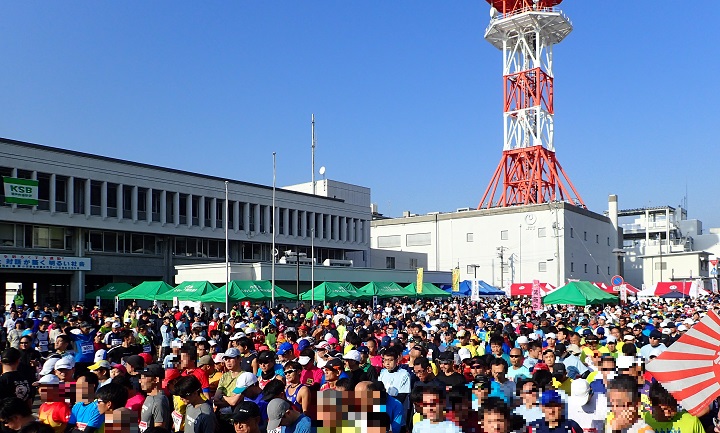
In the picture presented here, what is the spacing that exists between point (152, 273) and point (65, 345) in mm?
38387

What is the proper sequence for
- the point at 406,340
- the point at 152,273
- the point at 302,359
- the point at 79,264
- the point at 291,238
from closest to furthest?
the point at 302,359
the point at 406,340
the point at 79,264
the point at 152,273
the point at 291,238

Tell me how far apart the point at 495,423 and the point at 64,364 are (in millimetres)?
5028

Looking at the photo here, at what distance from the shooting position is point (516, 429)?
5262mm

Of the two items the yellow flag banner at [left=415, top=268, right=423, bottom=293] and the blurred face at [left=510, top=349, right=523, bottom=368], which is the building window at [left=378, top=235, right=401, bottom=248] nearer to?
the yellow flag banner at [left=415, top=268, right=423, bottom=293]

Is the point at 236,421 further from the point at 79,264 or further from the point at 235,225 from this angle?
the point at 235,225

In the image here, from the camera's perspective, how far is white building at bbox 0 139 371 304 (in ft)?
133

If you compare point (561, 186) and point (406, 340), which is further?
point (561, 186)

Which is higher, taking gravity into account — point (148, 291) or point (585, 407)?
point (585, 407)

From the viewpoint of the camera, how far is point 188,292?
97.0 ft

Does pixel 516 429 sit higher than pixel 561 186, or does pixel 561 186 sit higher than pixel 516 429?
pixel 561 186

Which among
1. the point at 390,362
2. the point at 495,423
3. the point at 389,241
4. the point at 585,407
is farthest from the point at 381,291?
the point at 389,241

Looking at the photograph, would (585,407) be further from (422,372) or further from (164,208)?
(164,208)

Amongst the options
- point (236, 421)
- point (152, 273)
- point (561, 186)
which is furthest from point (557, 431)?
point (561, 186)

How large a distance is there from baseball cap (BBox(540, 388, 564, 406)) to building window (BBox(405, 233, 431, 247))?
6761 cm
